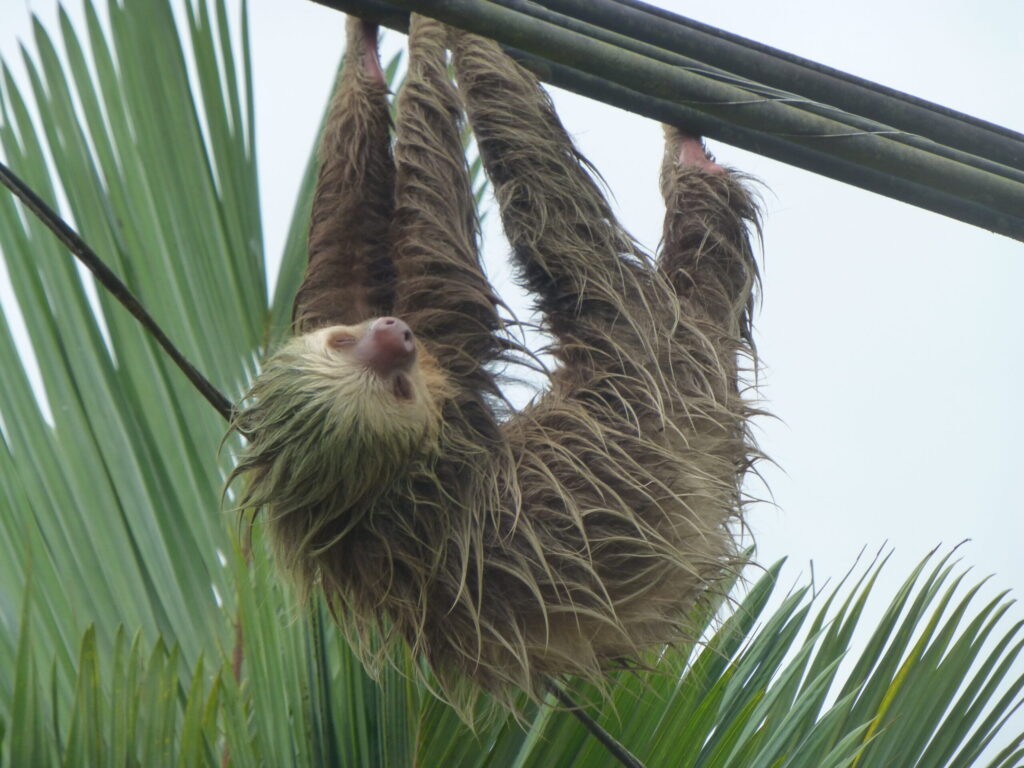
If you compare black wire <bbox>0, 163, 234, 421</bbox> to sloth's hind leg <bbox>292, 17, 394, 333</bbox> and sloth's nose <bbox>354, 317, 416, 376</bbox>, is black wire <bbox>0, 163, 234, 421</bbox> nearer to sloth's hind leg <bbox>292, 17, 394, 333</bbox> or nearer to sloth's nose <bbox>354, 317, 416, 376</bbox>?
sloth's nose <bbox>354, 317, 416, 376</bbox>

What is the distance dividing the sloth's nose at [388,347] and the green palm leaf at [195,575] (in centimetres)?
38

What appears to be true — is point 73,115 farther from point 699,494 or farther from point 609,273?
point 699,494

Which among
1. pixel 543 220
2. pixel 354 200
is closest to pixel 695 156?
pixel 543 220

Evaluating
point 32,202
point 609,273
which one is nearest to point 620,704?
point 609,273

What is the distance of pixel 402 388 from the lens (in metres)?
2.81

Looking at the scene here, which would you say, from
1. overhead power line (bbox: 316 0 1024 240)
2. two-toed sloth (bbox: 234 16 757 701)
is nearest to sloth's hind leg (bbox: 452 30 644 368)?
two-toed sloth (bbox: 234 16 757 701)

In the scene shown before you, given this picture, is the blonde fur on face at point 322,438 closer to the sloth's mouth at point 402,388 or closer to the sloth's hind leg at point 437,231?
the sloth's mouth at point 402,388

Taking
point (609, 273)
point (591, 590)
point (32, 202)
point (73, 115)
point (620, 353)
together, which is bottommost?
point (591, 590)

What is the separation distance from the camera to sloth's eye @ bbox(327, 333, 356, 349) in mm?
2893

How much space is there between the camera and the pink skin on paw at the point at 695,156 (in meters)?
3.50

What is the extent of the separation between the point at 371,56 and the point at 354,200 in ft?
1.31

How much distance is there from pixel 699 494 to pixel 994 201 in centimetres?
96

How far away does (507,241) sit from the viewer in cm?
314

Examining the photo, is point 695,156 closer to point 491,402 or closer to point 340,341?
point 491,402
